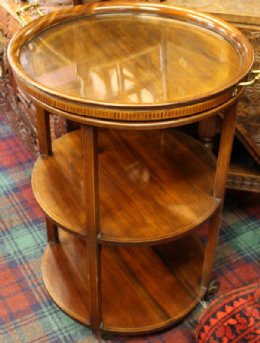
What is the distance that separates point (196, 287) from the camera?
1.53 m

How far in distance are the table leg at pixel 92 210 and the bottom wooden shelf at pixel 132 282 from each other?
95mm

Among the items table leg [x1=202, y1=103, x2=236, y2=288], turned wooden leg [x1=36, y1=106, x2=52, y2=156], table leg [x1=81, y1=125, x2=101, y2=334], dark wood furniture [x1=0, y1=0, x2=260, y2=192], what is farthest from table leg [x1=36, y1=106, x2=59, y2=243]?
table leg [x1=202, y1=103, x2=236, y2=288]

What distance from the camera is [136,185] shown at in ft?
4.43

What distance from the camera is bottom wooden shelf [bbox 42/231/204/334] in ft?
4.74

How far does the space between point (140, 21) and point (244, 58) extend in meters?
0.36

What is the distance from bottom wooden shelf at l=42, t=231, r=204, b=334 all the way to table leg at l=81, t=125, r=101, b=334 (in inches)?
3.7

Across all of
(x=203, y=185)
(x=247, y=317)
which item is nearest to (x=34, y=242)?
(x=203, y=185)

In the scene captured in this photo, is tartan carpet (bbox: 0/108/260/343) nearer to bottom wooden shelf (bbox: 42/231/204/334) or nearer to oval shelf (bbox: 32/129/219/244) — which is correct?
bottom wooden shelf (bbox: 42/231/204/334)

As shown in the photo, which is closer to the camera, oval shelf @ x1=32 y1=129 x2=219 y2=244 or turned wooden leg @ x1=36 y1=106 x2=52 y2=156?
oval shelf @ x1=32 y1=129 x2=219 y2=244

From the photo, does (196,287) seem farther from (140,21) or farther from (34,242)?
(140,21)

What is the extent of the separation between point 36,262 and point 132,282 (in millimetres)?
357

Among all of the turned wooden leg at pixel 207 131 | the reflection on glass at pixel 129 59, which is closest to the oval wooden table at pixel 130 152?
the reflection on glass at pixel 129 59

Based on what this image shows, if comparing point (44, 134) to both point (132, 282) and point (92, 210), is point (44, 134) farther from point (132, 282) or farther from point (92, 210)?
point (132, 282)

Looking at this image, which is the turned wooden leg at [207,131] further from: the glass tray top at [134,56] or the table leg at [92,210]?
the table leg at [92,210]
